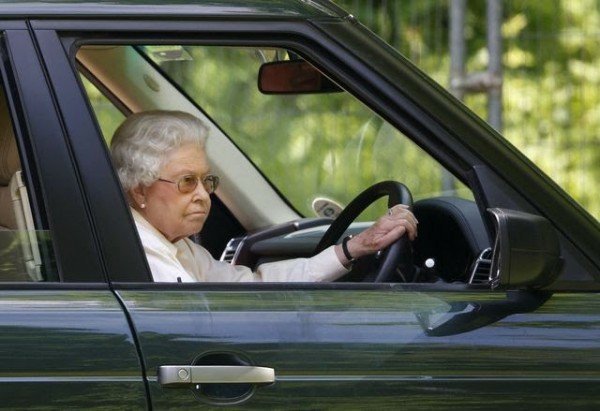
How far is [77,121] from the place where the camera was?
2.99 meters

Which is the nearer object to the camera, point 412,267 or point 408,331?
Answer: point 408,331

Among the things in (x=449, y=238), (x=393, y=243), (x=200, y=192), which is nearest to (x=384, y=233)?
(x=393, y=243)

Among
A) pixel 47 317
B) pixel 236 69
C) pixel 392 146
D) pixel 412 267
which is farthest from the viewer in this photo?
pixel 236 69

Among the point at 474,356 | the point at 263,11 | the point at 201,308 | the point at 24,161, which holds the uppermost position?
the point at 263,11

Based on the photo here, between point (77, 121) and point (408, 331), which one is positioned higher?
point (77, 121)

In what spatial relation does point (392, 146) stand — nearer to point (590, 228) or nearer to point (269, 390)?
point (590, 228)

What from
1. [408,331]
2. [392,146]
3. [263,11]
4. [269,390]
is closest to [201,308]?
[269,390]

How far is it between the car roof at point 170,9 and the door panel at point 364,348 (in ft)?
1.73

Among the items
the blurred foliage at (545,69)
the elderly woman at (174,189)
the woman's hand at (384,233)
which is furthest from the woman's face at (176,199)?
the blurred foliage at (545,69)

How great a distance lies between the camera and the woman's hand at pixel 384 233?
3504 millimetres

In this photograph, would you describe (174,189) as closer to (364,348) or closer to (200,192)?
(200,192)

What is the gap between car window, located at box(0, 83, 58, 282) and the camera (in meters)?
2.95

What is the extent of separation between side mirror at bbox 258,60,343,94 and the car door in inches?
39.3

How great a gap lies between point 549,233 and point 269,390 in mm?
595
